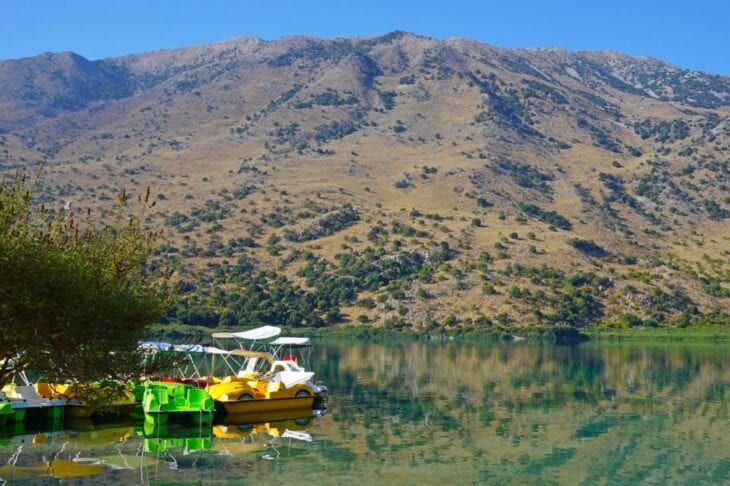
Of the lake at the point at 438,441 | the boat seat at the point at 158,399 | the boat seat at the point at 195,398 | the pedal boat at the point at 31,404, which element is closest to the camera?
the lake at the point at 438,441

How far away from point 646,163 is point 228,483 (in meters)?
161

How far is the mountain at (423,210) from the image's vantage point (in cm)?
10550

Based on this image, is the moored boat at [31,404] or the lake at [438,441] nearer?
the lake at [438,441]

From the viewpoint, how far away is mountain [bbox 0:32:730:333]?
346ft

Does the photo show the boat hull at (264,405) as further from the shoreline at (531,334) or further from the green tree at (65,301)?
the shoreline at (531,334)

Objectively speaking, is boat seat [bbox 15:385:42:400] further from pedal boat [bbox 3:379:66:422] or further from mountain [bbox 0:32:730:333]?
mountain [bbox 0:32:730:333]

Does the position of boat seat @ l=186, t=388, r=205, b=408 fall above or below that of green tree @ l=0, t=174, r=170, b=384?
below

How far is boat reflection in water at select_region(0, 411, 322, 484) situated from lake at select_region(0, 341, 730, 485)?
6 centimetres

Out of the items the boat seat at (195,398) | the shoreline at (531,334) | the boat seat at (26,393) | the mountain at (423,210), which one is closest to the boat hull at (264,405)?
the boat seat at (195,398)

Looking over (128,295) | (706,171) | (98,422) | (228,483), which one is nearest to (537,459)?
(228,483)

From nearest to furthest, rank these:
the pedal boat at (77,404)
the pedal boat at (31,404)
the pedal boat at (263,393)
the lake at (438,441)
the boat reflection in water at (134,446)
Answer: the boat reflection in water at (134,446) → the lake at (438,441) → the pedal boat at (31,404) → the pedal boat at (77,404) → the pedal boat at (263,393)

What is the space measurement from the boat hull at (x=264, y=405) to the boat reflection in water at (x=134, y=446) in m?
0.43

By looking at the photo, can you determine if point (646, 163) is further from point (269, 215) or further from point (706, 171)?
point (269, 215)

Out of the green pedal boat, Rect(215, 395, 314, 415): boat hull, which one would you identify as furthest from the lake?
Rect(215, 395, 314, 415): boat hull
